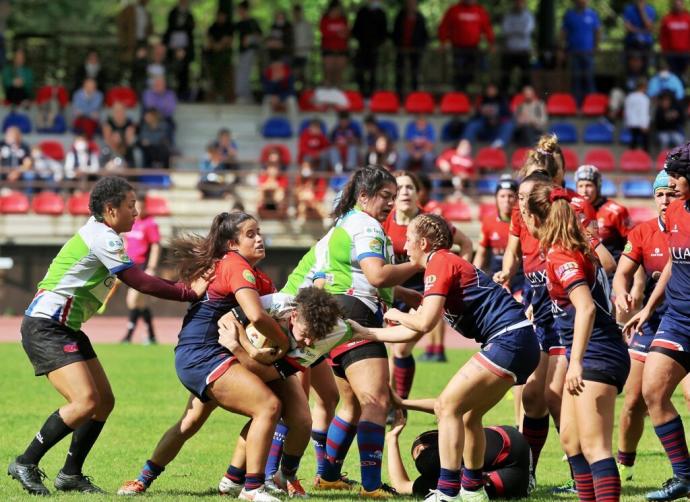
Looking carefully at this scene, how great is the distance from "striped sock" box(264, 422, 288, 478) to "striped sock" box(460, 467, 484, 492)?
1196mm

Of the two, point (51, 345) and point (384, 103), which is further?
point (384, 103)

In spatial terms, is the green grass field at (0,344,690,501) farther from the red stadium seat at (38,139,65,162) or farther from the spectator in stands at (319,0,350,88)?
the spectator in stands at (319,0,350,88)

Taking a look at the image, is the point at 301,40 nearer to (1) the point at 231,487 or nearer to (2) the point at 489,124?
(2) the point at 489,124

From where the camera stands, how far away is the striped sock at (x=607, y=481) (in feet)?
21.0

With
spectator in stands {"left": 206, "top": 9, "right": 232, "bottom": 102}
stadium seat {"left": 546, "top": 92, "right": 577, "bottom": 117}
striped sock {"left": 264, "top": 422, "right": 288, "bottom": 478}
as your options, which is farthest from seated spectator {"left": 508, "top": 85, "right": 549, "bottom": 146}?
striped sock {"left": 264, "top": 422, "right": 288, "bottom": 478}

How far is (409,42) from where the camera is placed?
2536 centimetres

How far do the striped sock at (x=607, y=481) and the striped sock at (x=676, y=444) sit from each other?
117 cm

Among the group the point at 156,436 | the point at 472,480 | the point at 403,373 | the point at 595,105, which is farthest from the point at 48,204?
the point at 472,480

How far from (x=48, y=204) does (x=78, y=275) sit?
13893mm

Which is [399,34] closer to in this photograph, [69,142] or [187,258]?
[69,142]

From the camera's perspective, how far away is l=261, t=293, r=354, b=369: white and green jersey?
23.2 feet

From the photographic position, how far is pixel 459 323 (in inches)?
281

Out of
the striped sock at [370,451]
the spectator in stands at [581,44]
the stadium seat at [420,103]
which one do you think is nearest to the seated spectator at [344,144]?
the stadium seat at [420,103]

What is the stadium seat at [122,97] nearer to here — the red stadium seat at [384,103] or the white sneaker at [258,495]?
the red stadium seat at [384,103]
